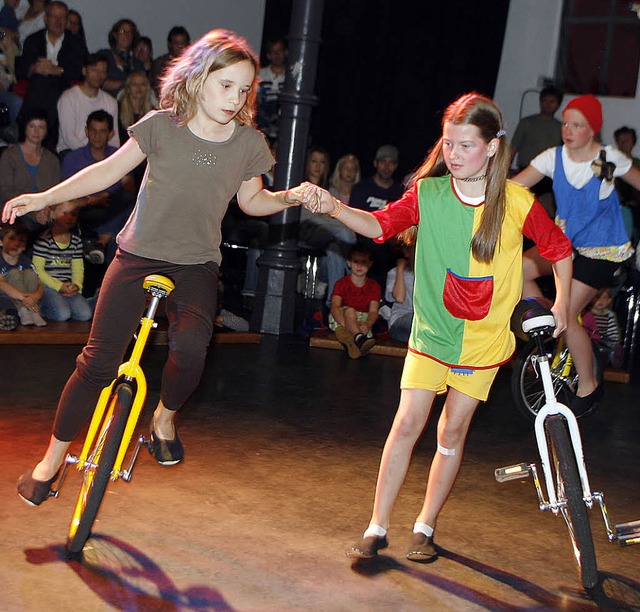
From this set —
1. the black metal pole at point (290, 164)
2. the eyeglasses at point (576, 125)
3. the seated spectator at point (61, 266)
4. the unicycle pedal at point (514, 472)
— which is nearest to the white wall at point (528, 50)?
the black metal pole at point (290, 164)

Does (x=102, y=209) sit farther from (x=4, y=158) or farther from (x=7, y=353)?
(x=7, y=353)

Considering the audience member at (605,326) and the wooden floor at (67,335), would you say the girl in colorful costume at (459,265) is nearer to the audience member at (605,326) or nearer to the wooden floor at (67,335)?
the wooden floor at (67,335)

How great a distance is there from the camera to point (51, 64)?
9.03m

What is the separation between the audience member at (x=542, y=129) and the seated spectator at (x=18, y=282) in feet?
17.6

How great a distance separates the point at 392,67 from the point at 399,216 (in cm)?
791

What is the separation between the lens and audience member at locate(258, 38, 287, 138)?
33.6 feet

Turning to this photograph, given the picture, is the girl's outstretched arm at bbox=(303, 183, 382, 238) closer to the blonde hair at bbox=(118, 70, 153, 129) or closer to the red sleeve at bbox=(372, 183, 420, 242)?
Result: the red sleeve at bbox=(372, 183, 420, 242)

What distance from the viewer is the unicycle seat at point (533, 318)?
3656mm

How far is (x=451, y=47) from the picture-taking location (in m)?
11.5

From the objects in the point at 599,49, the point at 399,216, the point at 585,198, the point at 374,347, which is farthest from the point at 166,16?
the point at 399,216

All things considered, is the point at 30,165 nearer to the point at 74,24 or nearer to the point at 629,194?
the point at 74,24

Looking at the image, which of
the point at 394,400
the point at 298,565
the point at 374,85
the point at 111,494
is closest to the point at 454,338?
the point at 298,565

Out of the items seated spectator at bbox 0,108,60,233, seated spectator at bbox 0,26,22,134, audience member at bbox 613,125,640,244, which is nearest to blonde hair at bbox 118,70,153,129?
seated spectator at bbox 0,26,22,134

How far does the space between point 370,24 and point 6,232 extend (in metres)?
4.96
